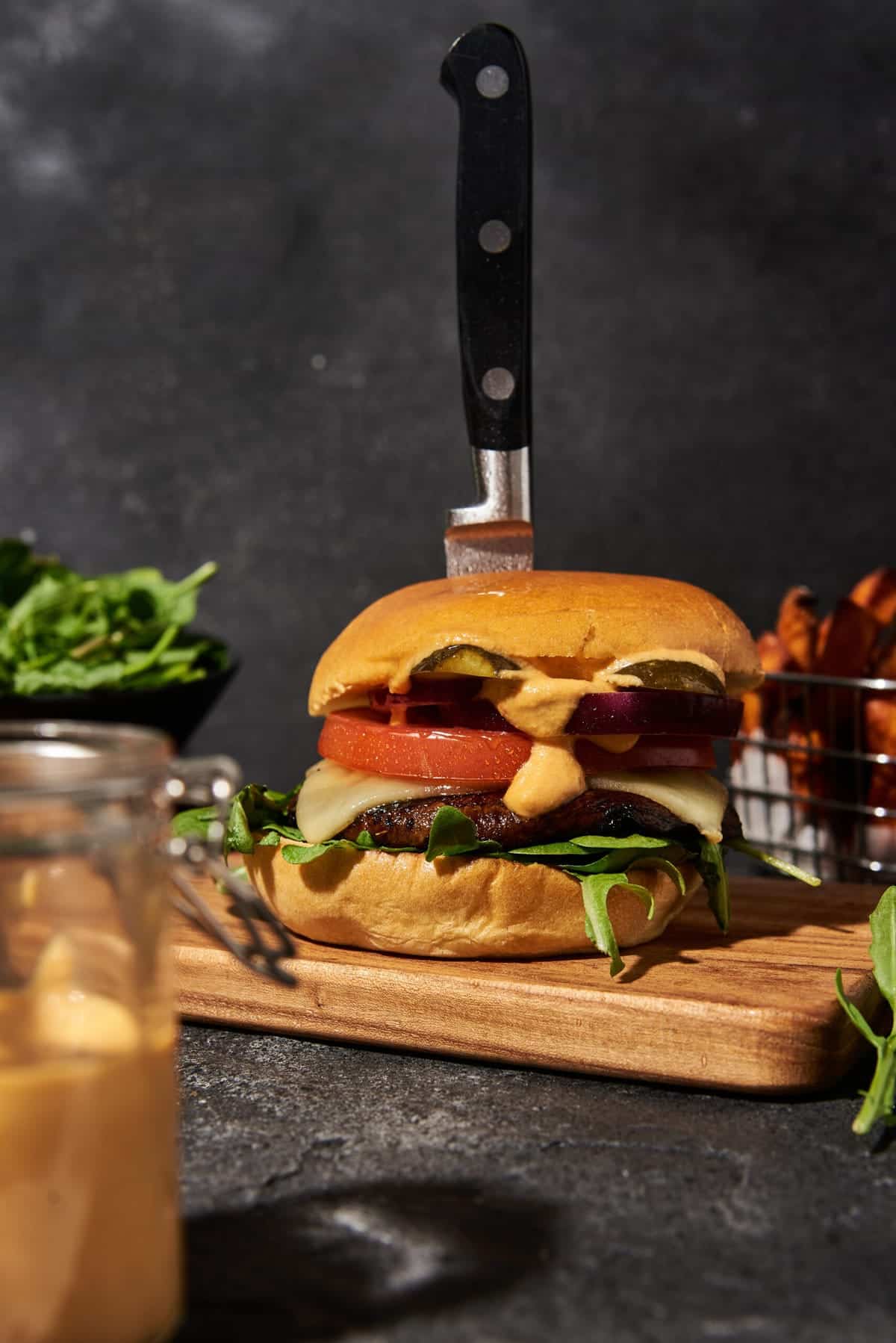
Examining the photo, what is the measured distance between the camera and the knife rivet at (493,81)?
185 cm

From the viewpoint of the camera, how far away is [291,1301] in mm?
891

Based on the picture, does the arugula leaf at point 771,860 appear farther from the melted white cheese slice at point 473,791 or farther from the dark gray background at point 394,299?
the dark gray background at point 394,299

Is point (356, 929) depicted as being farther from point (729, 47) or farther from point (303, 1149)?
point (729, 47)

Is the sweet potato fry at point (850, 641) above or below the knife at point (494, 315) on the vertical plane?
below

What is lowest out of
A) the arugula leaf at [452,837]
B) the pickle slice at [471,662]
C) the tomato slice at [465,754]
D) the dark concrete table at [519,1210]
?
the dark concrete table at [519,1210]

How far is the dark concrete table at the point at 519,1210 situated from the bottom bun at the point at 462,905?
7.0 inches

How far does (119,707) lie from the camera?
103 inches

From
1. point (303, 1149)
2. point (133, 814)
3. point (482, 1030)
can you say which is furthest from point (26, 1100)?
point (482, 1030)

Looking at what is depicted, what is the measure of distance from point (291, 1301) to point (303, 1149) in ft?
0.86

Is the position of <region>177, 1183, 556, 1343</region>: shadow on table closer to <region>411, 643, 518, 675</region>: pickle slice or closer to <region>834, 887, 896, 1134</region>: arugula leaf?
<region>834, 887, 896, 1134</region>: arugula leaf

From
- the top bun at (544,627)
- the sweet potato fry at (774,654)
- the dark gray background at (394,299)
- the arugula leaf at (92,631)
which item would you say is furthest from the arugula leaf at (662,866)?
the dark gray background at (394,299)

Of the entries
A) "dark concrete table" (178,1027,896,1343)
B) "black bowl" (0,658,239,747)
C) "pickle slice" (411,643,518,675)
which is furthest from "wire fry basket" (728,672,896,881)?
"black bowl" (0,658,239,747)

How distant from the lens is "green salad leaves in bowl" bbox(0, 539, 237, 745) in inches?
103

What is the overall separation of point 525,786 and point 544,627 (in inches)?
7.2
